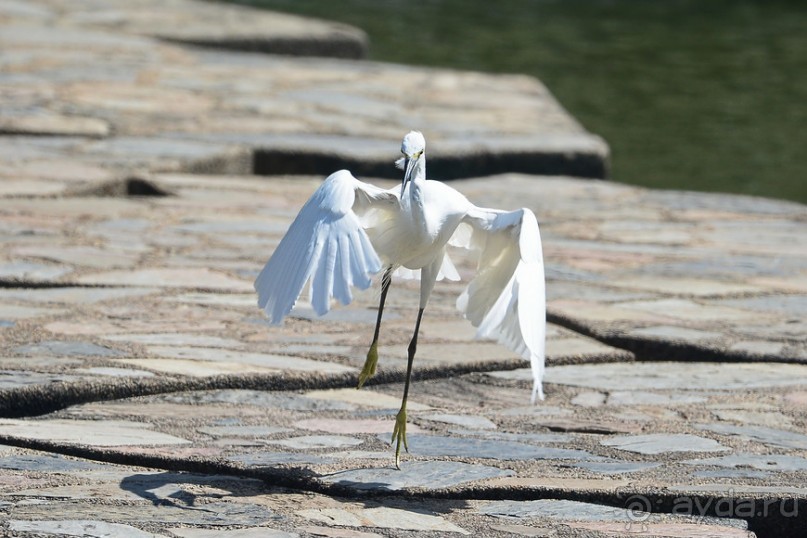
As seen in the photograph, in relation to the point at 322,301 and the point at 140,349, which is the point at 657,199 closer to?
the point at 140,349

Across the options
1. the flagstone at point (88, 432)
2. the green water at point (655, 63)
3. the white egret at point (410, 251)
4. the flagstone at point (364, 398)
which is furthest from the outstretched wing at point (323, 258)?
the green water at point (655, 63)

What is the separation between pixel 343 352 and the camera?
399 centimetres

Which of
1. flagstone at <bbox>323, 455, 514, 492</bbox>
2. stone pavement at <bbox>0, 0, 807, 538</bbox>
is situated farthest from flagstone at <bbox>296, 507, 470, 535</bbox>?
flagstone at <bbox>323, 455, 514, 492</bbox>

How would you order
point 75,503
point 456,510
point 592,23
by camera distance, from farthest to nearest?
point 592,23 → point 456,510 → point 75,503

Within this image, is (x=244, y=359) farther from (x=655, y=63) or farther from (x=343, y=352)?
(x=655, y=63)

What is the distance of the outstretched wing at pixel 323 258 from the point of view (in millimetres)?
2818

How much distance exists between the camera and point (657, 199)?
6750mm

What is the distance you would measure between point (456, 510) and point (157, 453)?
643 millimetres

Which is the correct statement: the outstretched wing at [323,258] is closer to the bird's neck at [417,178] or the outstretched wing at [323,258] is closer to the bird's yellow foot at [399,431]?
the bird's neck at [417,178]

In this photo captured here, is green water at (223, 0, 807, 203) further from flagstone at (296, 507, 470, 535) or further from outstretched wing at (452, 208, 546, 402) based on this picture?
flagstone at (296, 507, 470, 535)

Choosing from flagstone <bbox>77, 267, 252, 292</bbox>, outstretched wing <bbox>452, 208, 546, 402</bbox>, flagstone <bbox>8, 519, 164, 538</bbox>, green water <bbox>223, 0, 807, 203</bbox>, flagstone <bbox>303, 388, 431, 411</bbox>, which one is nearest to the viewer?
flagstone <bbox>8, 519, 164, 538</bbox>

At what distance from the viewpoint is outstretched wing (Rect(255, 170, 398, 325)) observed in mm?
2818

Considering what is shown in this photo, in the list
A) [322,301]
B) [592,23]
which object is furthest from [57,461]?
[592,23]

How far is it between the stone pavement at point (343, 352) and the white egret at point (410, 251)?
261mm
